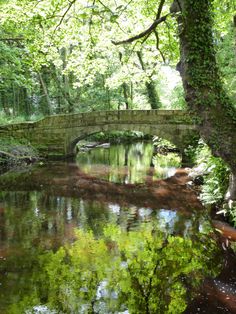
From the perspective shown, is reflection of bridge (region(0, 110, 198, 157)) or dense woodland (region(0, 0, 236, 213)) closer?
dense woodland (region(0, 0, 236, 213))

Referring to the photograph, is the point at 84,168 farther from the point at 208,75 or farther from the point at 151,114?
the point at 208,75

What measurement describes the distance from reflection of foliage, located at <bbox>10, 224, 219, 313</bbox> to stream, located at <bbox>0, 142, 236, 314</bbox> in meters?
0.01

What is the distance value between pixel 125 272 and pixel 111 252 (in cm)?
93

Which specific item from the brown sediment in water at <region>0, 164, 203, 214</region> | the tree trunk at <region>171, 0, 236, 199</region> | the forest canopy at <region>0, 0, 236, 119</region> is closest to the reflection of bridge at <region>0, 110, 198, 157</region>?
the forest canopy at <region>0, 0, 236, 119</region>

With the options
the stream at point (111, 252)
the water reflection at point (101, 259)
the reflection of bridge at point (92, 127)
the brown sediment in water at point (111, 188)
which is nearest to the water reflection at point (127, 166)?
the brown sediment in water at point (111, 188)

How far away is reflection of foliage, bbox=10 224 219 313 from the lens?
15.7ft

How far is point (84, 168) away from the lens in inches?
668

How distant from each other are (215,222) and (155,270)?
3.01 meters

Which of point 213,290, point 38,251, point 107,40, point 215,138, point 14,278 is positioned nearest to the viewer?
point 213,290

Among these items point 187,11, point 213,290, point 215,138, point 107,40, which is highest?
point 107,40

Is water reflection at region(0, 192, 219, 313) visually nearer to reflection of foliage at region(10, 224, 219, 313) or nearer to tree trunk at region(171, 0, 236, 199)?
reflection of foliage at region(10, 224, 219, 313)

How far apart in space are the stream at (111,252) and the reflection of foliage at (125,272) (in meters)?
0.01

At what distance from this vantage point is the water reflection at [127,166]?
15008 mm

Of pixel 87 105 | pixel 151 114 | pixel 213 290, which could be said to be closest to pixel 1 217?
pixel 213 290
